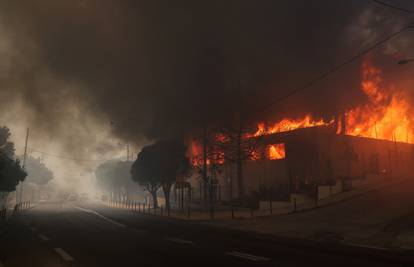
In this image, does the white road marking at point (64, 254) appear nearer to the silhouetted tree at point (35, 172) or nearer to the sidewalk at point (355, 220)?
the sidewalk at point (355, 220)

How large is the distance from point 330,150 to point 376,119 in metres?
17.3

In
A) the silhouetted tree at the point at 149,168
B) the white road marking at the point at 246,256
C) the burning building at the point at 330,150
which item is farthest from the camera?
the silhouetted tree at the point at 149,168

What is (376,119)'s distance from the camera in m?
53.1

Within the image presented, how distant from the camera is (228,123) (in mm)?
47906

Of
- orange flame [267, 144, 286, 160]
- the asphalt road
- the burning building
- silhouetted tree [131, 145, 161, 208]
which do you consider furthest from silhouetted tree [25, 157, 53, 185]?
the asphalt road

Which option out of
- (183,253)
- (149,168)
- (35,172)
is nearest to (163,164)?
(149,168)

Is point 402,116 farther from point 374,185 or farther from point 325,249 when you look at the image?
point 325,249

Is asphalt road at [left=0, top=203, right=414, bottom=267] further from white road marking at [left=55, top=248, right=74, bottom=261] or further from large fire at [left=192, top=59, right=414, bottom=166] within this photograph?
large fire at [left=192, top=59, right=414, bottom=166]

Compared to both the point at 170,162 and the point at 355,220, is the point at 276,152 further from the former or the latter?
the point at 355,220

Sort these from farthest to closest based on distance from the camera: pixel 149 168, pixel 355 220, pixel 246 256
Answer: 1. pixel 149 168
2. pixel 355 220
3. pixel 246 256

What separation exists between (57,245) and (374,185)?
94.7 feet

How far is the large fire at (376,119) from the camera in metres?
51.3

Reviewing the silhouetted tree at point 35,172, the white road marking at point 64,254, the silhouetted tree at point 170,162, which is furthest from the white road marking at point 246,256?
the silhouetted tree at point 35,172

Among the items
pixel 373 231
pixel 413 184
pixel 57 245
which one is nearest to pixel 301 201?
pixel 413 184
